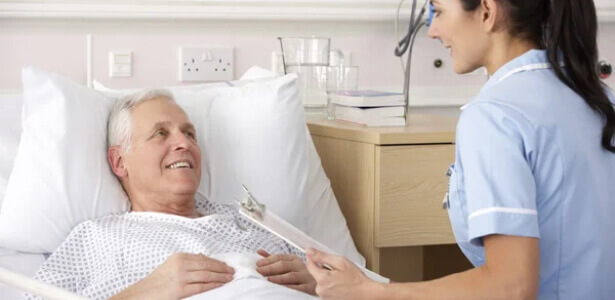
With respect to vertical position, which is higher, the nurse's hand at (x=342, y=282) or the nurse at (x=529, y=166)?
the nurse at (x=529, y=166)

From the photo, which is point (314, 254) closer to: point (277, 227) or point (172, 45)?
point (277, 227)

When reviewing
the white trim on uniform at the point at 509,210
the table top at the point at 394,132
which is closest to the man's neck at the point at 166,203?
the table top at the point at 394,132

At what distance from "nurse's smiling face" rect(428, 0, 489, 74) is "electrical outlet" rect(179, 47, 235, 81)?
1.29m

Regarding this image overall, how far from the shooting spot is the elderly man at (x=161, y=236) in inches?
68.5

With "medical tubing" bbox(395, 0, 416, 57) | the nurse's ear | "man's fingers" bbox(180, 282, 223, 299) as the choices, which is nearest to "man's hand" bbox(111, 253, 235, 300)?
"man's fingers" bbox(180, 282, 223, 299)

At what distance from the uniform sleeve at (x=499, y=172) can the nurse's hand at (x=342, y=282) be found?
6.4 inches

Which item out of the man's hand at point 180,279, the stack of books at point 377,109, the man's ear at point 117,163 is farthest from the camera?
the stack of books at point 377,109

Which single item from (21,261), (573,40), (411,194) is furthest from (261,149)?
(573,40)

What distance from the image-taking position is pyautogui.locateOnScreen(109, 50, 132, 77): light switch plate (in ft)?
8.50

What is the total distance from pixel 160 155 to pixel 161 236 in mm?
210

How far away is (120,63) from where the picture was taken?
2602 mm

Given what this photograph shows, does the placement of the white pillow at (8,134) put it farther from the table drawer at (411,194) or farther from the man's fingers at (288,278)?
the table drawer at (411,194)

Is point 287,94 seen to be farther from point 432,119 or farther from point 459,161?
point 459,161

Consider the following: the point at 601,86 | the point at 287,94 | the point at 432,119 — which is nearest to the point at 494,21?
the point at 601,86
